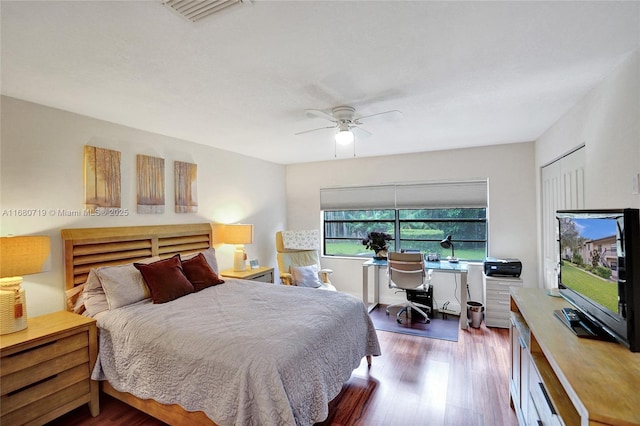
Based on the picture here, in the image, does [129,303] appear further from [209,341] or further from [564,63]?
[564,63]

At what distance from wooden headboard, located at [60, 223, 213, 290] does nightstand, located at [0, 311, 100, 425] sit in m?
0.45

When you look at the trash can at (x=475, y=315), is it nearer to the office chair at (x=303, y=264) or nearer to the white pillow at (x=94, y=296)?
the office chair at (x=303, y=264)

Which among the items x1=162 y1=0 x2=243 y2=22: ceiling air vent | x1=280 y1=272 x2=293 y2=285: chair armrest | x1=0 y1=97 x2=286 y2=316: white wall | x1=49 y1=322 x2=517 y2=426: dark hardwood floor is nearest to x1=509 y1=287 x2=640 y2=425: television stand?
x1=49 y1=322 x2=517 y2=426: dark hardwood floor

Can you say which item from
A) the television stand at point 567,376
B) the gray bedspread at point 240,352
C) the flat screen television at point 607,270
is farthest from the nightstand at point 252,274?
the flat screen television at point 607,270

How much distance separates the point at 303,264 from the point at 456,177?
8.76 ft

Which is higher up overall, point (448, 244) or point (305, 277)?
point (448, 244)

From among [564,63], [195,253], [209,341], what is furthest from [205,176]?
[564,63]

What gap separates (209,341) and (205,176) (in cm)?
260

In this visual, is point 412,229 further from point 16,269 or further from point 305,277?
point 16,269

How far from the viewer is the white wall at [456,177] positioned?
4113 mm

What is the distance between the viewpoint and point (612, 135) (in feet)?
6.60

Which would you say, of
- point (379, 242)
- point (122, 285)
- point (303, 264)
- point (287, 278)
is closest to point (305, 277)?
point (287, 278)

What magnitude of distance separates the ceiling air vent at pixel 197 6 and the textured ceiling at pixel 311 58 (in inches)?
2.1

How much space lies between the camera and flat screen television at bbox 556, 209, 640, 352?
1.27 meters
